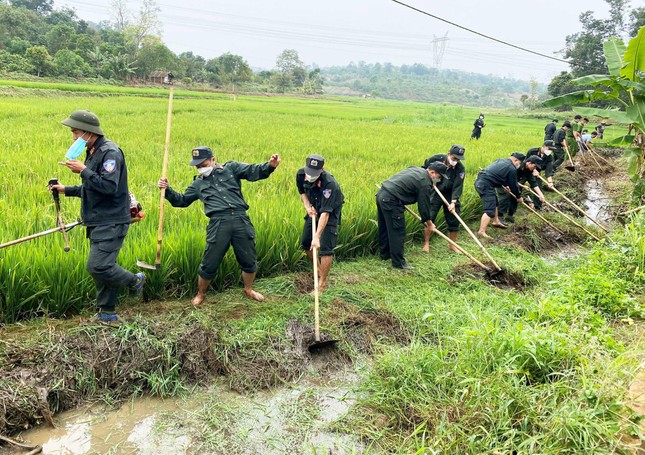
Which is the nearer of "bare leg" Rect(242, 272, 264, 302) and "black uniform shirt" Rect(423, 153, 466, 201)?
"bare leg" Rect(242, 272, 264, 302)

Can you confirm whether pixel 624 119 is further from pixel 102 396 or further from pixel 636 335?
pixel 102 396

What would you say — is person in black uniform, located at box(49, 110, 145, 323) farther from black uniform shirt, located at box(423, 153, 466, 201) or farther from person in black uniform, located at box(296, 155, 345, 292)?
black uniform shirt, located at box(423, 153, 466, 201)

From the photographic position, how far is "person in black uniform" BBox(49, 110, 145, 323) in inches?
122

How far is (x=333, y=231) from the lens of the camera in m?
4.61

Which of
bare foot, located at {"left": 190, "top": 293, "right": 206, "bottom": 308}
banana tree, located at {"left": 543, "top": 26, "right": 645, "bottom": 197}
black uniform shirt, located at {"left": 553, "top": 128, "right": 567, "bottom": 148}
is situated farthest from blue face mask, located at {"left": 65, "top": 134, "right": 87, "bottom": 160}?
black uniform shirt, located at {"left": 553, "top": 128, "right": 567, "bottom": 148}

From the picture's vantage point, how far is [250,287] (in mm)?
4195

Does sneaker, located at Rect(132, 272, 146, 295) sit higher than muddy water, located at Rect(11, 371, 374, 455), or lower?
higher

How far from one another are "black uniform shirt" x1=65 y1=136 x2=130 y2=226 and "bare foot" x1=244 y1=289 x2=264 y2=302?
136cm

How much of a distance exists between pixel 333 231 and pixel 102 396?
2626 mm

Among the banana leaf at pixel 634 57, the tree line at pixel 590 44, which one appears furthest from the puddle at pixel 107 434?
the tree line at pixel 590 44

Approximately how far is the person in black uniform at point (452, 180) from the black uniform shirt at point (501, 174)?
1.06 metres

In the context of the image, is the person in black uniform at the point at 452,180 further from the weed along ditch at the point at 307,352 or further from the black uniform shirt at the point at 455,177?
the weed along ditch at the point at 307,352

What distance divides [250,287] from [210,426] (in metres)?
1.66

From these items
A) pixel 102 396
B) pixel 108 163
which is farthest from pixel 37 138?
pixel 102 396
